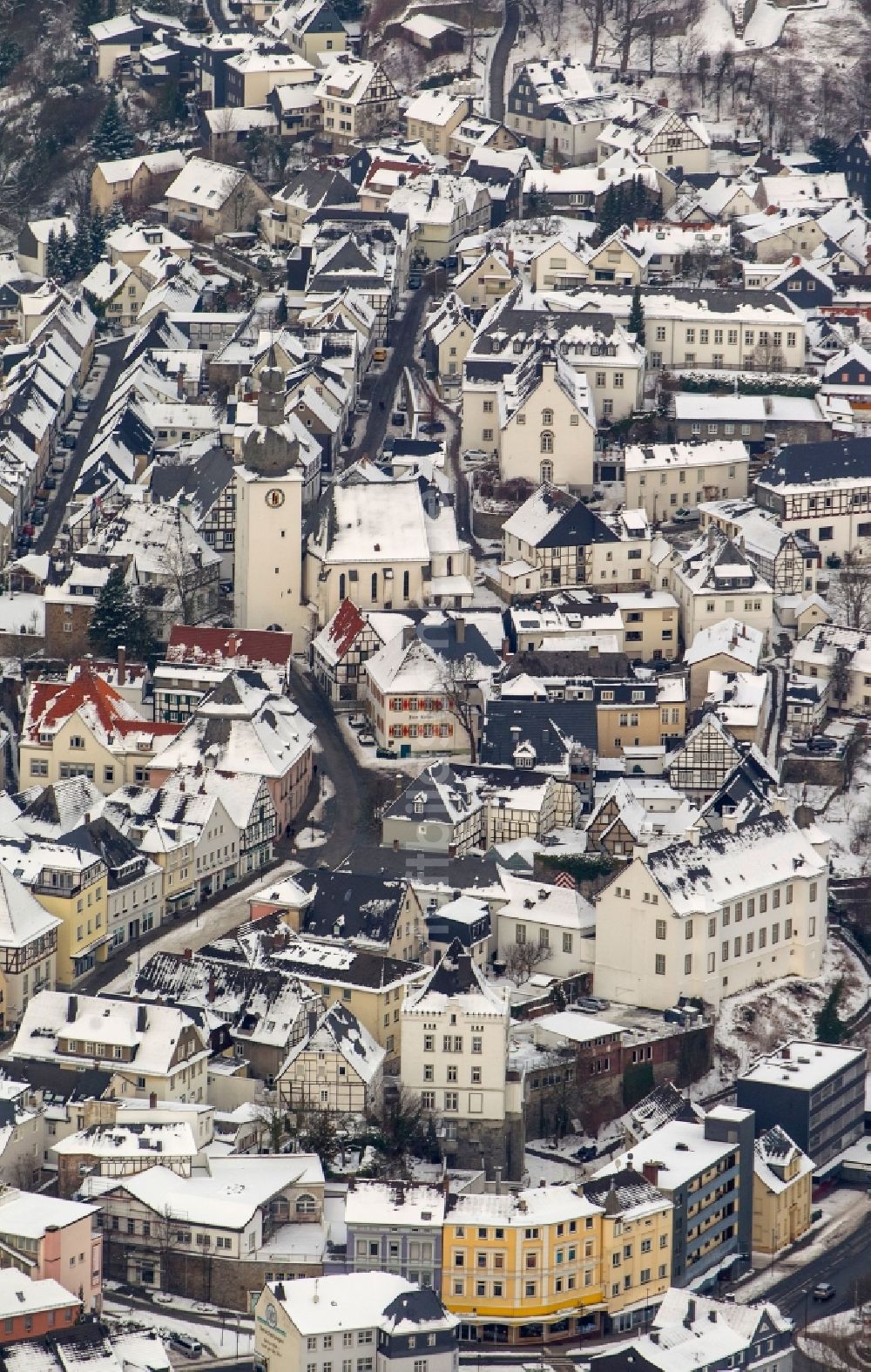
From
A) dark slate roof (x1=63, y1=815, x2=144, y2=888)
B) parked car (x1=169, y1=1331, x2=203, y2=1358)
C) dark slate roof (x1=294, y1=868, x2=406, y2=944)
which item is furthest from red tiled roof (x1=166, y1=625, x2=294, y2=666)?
parked car (x1=169, y1=1331, x2=203, y2=1358)

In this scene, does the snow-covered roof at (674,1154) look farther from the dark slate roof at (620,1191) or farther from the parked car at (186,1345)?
the parked car at (186,1345)

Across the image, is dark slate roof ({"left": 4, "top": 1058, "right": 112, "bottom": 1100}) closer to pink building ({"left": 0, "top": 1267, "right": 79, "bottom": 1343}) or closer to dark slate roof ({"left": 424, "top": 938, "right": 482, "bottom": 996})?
dark slate roof ({"left": 424, "top": 938, "right": 482, "bottom": 996})

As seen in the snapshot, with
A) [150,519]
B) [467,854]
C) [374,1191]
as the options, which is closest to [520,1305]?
[374,1191]

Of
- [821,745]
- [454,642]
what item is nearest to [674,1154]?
[821,745]

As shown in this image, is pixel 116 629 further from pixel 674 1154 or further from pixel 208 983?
pixel 674 1154

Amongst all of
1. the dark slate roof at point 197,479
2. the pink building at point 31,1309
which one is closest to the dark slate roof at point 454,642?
the dark slate roof at point 197,479

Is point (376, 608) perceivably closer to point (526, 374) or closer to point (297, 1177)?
point (526, 374)
